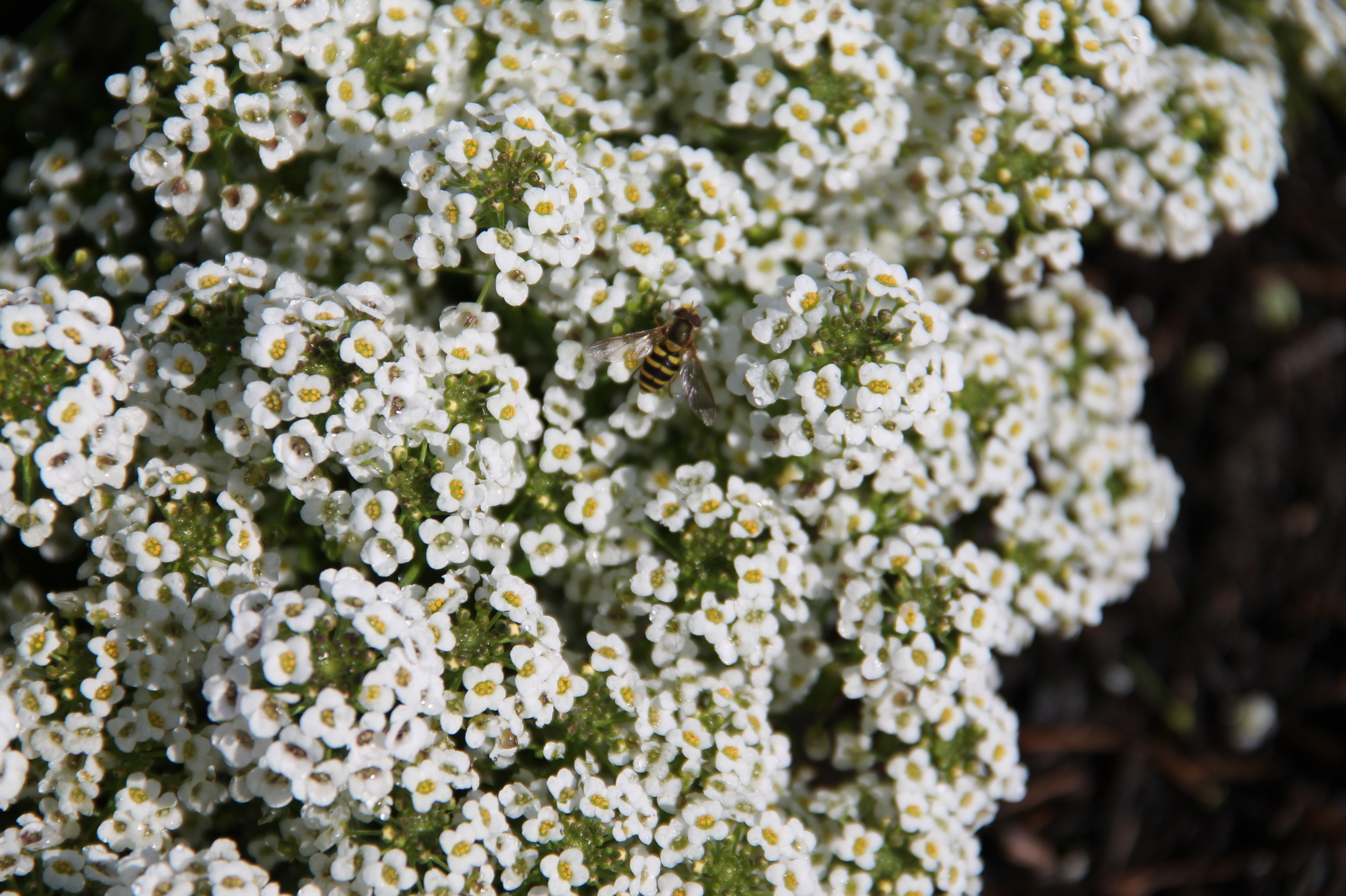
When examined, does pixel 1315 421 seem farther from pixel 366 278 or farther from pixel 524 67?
pixel 366 278

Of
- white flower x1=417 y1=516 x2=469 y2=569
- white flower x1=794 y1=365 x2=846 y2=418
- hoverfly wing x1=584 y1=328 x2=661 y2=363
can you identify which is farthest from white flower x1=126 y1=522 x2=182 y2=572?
white flower x1=794 y1=365 x2=846 y2=418

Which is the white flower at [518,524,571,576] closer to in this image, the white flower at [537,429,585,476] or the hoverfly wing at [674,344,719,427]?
the white flower at [537,429,585,476]

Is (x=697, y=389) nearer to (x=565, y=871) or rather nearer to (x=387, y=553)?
(x=387, y=553)

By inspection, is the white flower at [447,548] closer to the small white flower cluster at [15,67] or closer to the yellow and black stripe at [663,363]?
the yellow and black stripe at [663,363]

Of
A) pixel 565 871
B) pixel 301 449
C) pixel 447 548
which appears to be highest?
pixel 301 449

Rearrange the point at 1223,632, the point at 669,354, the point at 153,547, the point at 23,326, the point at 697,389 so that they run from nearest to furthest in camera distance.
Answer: the point at 23,326
the point at 153,547
the point at 669,354
the point at 697,389
the point at 1223,632

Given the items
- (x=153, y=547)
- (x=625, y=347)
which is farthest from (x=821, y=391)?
(x=153, y=547)

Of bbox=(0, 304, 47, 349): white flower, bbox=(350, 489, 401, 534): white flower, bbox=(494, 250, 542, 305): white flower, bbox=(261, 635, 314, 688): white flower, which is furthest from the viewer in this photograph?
bbox=(494, 250, 542, 305): white flower
